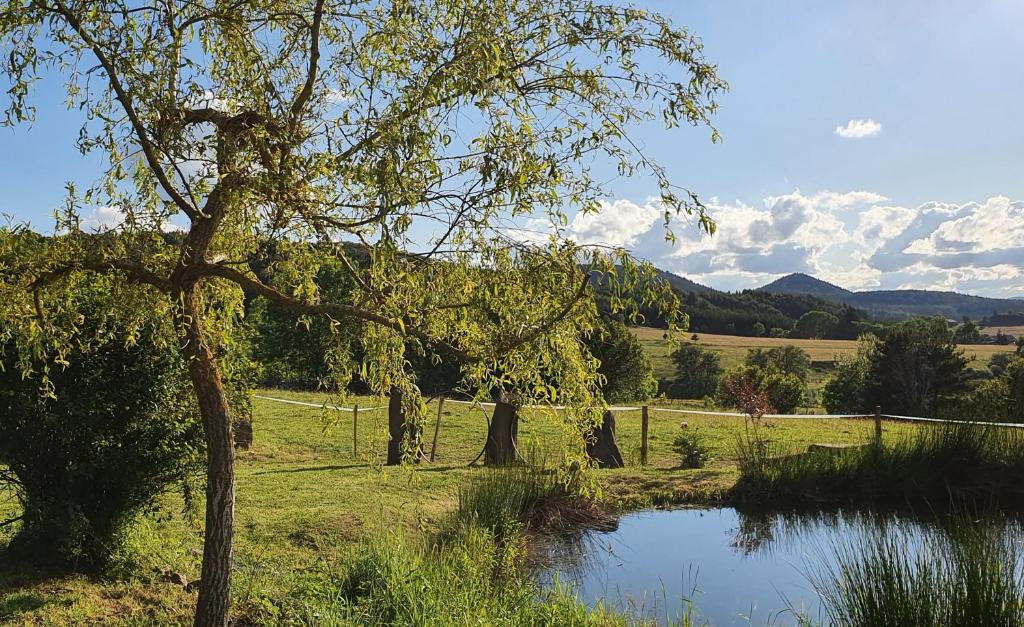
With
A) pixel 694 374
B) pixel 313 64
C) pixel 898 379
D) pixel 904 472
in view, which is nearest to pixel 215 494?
pixel 313 64

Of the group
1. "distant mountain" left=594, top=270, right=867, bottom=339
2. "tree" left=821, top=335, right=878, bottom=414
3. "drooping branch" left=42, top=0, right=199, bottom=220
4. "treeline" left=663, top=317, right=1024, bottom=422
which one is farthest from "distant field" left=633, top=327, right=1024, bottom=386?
"drooping branch" left=42, top=0, right=199, bottom=220

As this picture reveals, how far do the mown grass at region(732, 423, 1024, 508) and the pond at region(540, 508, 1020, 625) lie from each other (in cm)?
58

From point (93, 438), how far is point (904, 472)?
32.4 feet

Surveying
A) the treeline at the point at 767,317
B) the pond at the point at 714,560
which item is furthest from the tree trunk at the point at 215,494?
the treeline at the point at 767,317

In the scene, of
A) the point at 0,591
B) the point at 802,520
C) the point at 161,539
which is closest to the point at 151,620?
the point at 0,591

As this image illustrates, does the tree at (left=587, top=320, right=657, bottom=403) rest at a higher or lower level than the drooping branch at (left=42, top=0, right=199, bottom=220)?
lower

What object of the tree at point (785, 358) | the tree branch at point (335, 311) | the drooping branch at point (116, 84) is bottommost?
the tree at point (785, 358)

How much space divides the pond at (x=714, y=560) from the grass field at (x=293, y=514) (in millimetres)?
815

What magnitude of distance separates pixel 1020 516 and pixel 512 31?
31.4ft

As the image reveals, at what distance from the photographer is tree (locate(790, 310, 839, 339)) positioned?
8525 centimetres

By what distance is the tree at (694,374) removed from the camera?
157ft

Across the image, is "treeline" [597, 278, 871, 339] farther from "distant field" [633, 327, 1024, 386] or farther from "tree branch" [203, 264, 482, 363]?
"tree branch" [203, 264, 482, 363]

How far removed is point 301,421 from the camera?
53.7 feet

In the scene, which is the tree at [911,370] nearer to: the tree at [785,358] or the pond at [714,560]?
the tree at [785,358]
